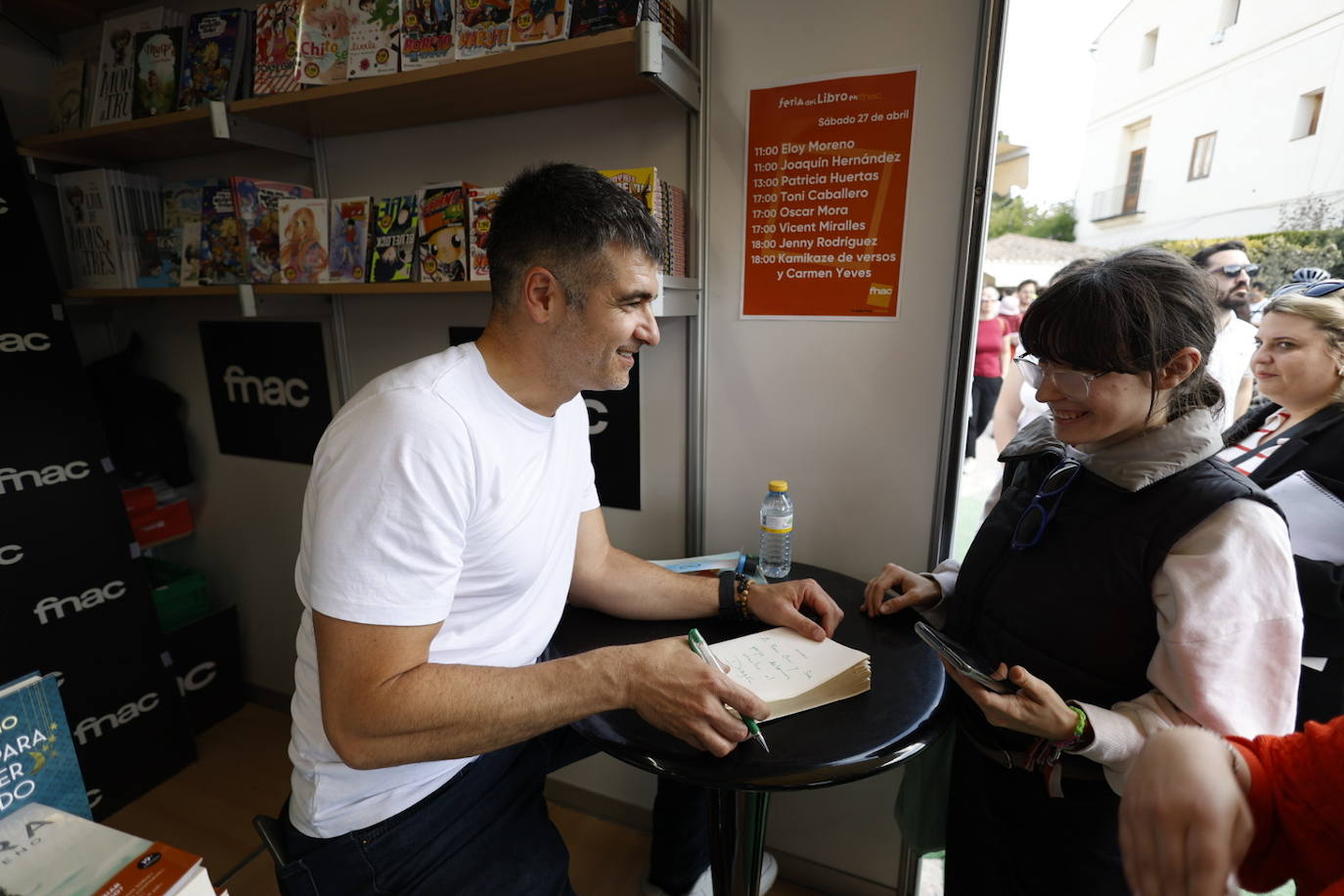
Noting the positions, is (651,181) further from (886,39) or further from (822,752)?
(822,752)

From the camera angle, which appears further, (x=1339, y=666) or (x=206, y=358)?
(x=206, y=358)

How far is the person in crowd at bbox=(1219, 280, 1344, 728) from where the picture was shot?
1.49 m

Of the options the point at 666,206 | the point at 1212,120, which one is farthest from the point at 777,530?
the point at 1212,120

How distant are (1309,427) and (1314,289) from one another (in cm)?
41

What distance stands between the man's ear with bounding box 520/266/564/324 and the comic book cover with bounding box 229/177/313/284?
1235 millimetres

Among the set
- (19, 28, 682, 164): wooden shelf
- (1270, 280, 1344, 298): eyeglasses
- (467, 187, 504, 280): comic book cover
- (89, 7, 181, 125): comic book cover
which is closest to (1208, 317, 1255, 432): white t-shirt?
(1270, 280, 1344, 298): eyeglasses

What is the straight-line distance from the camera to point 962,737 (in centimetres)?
127

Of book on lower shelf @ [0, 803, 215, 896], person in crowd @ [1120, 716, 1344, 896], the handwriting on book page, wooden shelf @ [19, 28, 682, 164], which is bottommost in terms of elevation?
book on lower shelf @ [0, 803, 215, 896]

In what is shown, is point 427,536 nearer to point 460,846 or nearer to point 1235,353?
point 460,846

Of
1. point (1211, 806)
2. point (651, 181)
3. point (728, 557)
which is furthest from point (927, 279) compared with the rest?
point (1211, 806)

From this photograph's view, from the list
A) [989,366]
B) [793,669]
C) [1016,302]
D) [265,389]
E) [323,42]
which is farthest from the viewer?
[1016,302]

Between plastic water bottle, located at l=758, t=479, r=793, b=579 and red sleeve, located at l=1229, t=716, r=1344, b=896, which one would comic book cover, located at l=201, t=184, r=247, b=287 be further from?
red sleeve, located at l=1229, t=716, r=1344, b=896

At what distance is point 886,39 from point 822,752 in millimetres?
1498

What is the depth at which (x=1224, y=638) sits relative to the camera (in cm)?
85
